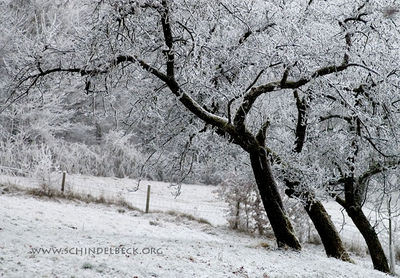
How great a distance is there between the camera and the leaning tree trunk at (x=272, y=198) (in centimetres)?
677

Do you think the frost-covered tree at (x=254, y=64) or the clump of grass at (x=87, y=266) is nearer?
the clump of grass at (x=87, y=266)

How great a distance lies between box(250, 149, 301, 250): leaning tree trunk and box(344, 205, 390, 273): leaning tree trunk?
2.07 m

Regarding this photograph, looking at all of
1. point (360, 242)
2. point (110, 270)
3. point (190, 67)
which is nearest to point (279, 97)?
point (190, 67)

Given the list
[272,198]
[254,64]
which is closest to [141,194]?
[272,198]

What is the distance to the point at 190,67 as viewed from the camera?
18.2ft

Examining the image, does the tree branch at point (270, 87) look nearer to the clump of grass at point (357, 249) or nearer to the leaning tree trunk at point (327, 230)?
the leaning tree trunk at point (327, 230)

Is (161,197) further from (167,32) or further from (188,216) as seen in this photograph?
(167,32)

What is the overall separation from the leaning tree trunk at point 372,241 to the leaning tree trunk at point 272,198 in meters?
2.07

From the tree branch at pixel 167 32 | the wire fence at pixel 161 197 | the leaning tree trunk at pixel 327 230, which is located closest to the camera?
the tree branch at pixel 167 32

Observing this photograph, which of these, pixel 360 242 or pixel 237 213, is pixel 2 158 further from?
pixel 360 242

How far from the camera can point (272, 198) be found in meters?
6.82

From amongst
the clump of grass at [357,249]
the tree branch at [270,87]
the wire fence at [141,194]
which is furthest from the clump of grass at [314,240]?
the tree branch at [270,87]

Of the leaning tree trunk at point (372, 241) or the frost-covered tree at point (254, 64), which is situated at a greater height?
the frost-covered tree at point (254, 64)

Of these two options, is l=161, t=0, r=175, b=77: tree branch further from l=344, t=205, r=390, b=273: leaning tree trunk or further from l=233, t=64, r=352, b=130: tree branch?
l=344, t=205, r=390, b=273: leaning tree trunk
